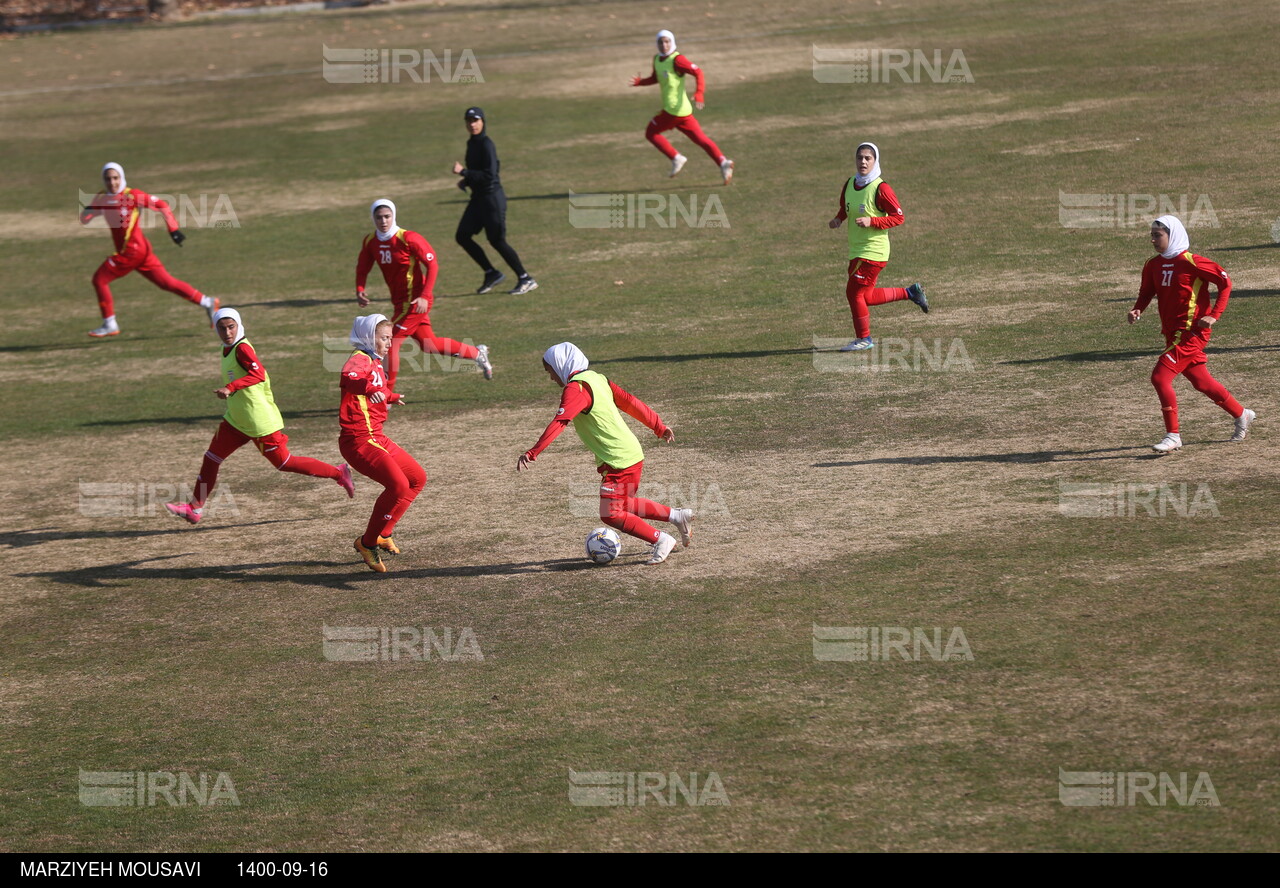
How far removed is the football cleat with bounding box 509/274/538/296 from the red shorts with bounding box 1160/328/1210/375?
9972mm

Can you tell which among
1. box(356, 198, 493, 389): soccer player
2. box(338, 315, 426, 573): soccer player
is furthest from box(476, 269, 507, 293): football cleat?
box(338, 315, 426, 573): soccer player

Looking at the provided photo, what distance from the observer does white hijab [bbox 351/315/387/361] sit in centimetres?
1145

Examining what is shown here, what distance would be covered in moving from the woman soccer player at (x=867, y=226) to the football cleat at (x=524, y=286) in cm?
555

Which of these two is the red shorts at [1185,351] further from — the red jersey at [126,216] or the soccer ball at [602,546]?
the red jersey at [126,216]

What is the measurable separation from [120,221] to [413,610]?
10485mm

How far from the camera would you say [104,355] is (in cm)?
1855

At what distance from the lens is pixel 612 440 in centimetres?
1051

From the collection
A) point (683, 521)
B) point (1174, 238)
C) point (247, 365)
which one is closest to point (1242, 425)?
point (1174, 238)

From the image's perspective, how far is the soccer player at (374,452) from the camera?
1095cm

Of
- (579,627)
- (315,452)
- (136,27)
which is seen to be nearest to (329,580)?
(579,627)

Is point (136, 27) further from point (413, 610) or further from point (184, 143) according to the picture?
point (413, 610)

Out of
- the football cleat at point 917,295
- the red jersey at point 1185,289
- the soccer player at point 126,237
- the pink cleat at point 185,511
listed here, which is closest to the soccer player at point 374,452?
the pink cleat at point 185,511

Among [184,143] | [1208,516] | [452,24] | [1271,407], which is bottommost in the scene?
[1208,516]

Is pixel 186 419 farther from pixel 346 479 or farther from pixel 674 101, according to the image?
pixel 674 101
